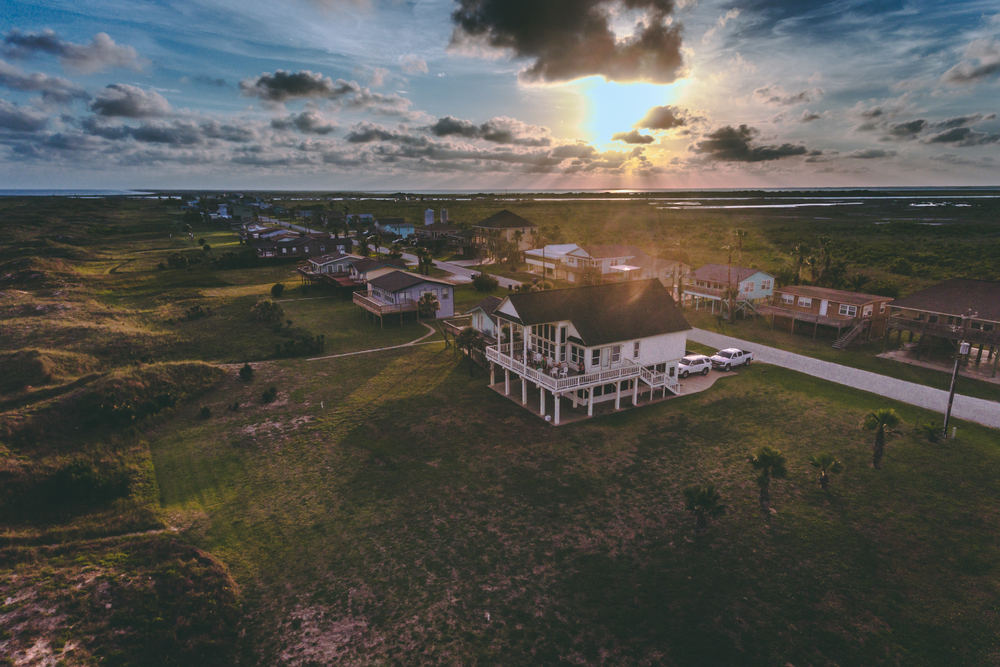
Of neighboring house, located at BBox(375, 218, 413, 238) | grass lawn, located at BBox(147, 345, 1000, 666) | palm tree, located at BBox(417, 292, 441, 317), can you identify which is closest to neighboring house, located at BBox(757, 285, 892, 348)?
grass lawn, located at BBox(147, 345, 1000, 666)

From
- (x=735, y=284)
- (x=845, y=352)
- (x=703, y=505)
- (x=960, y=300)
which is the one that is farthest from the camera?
(x=735, y=284)

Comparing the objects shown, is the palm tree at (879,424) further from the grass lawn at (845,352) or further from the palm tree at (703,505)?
the grass lawn at (845,352)

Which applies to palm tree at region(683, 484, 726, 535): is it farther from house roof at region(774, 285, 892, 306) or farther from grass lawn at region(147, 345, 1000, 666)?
house roof at region(774, 285, 892, 306)

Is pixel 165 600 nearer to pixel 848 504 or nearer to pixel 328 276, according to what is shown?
pixel 848 504

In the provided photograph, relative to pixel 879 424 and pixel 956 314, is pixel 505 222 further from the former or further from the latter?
pixel 879 424

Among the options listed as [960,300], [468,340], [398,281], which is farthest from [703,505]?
[398,281]

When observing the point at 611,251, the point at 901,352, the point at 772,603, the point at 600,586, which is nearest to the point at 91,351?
the point at 600,586

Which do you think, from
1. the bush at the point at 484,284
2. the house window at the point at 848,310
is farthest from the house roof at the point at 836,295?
the bush at the point at 484,284
